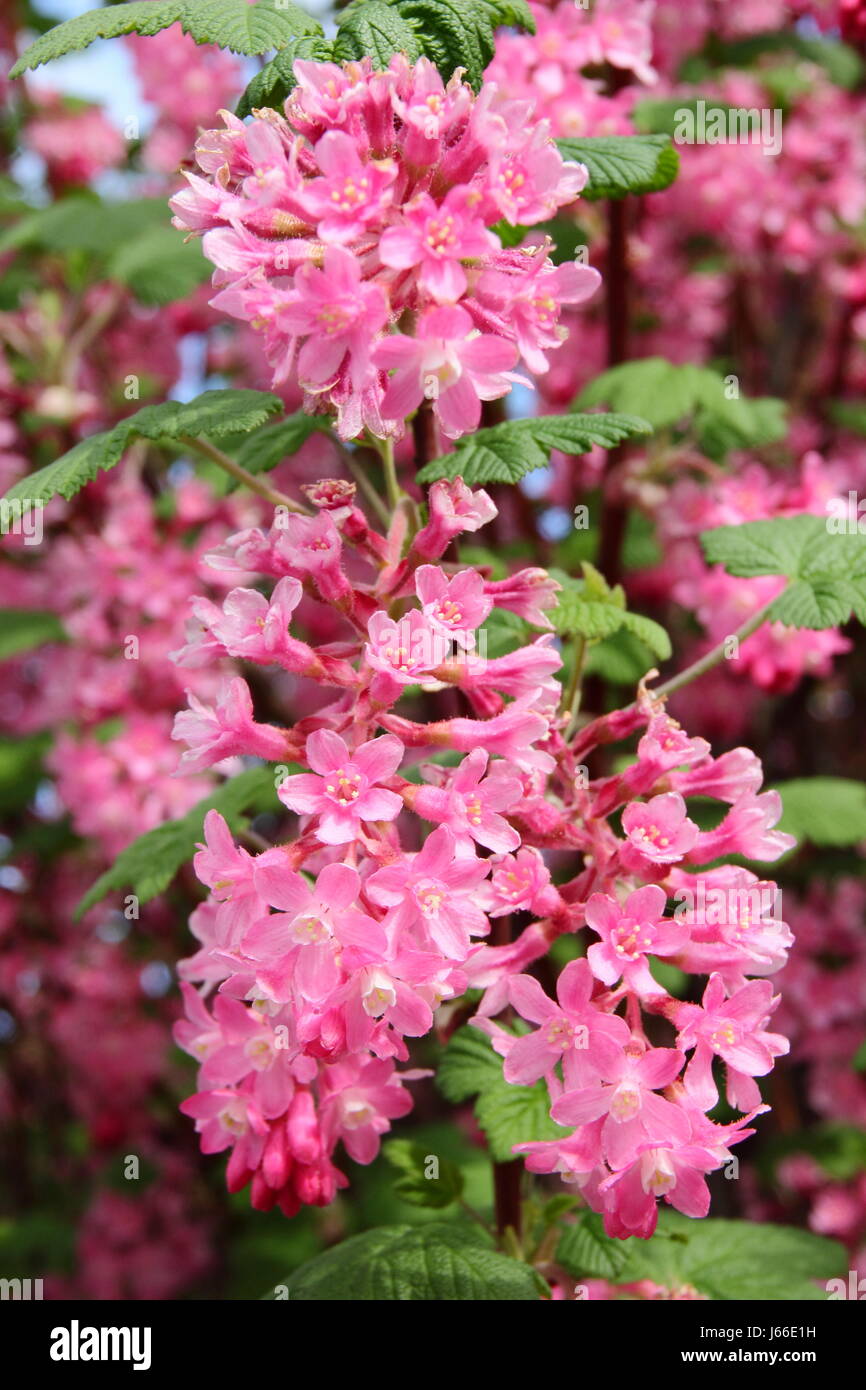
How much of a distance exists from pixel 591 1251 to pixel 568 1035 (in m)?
0.47

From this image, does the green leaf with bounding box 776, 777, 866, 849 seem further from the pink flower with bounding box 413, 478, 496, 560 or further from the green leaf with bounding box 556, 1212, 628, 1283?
the pink flower with bounding box 413, 478, 496, 560

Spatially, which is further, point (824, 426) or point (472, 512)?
point (824, 426)

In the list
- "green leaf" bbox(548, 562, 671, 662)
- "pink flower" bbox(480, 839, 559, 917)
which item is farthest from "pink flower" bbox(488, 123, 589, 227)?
"pink flower" bbox(480, 839, 559, 917)

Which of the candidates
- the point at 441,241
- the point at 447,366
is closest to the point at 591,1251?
the point at 447,366

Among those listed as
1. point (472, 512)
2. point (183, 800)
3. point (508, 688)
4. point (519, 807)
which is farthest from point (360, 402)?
point (183, 800)

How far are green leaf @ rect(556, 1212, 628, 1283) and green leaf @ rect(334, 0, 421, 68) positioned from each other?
147 centimetres

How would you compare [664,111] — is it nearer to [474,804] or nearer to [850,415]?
[850,415]

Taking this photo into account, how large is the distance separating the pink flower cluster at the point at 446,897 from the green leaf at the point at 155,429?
15cm

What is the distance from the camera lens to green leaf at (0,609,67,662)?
3.53 m

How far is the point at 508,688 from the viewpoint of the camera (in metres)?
1.48

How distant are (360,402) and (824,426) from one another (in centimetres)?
298

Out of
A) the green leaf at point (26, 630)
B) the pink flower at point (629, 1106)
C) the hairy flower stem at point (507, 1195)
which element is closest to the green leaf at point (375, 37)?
the pink flower at point (629, 1106)
